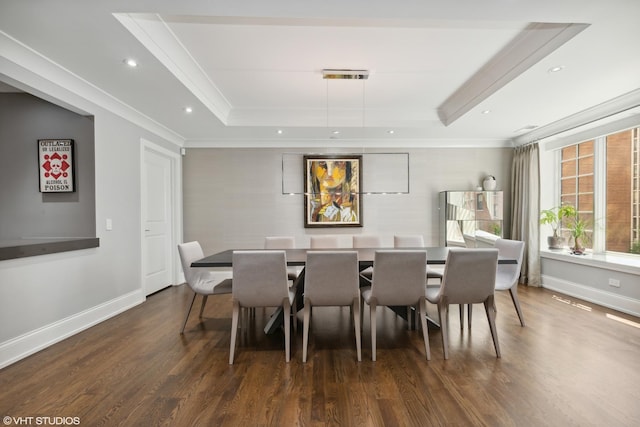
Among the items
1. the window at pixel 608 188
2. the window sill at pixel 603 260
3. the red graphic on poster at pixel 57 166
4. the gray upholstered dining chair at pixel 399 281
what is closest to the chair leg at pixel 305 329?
the gray upholstered dining chair at pixel 399 281

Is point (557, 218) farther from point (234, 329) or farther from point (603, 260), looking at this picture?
point (234, 329)

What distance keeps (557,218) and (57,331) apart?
248 inches

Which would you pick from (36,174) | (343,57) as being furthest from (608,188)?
(36,174)

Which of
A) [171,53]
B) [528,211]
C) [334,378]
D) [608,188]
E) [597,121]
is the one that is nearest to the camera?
[334,378]

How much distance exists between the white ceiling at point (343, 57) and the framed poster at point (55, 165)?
2.55 feet

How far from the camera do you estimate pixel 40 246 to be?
260 cm

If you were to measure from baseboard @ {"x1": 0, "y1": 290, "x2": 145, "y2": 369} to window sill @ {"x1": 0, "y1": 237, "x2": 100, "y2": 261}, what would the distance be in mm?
646

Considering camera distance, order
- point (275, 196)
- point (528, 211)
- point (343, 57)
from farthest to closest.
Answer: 1. point (275, 196)
2. point (528, 211)
3. point (343, 57)

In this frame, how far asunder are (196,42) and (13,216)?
2677 millimetres

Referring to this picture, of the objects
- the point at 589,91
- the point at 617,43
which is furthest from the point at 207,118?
the point at 589,91

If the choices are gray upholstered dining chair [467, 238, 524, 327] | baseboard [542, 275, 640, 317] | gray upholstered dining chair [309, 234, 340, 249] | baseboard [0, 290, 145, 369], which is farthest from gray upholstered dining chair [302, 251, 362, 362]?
baseboard [542, 275, 640, 317]

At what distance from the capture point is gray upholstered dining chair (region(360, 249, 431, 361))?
7.83 feet

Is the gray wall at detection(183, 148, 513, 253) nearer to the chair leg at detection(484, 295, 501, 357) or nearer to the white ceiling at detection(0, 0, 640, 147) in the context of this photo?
the white ceiling at detection(0, 0, 640, 147)

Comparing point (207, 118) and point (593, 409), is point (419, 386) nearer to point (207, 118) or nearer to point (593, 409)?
point (593, 409)
